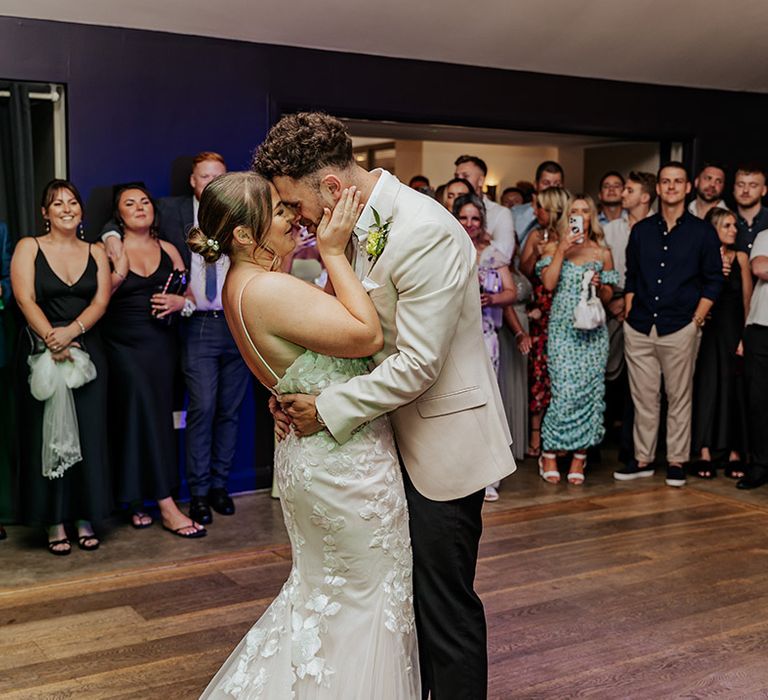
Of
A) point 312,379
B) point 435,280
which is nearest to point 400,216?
point 435,280

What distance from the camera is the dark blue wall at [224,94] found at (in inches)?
199

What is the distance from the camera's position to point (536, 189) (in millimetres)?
6422

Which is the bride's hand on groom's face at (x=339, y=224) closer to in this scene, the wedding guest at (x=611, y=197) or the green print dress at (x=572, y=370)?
the green print dress at (x=572, y=370)

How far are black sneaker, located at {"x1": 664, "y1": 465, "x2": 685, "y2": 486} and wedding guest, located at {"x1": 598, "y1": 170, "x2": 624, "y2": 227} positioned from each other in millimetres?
1723

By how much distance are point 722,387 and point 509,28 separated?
8.25 ft

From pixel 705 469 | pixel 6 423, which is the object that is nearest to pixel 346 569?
pixel 6 423

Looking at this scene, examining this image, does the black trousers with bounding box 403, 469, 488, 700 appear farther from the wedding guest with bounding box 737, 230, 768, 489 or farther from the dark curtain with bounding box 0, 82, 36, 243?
the wedding guest with bounding box 737, 230, 768, 489

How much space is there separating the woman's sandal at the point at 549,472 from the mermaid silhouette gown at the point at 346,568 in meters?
3.67

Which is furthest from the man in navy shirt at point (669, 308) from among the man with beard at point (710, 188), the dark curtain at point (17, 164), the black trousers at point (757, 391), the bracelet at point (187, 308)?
the dark curtain at point (17, 164)

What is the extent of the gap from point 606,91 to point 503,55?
3.28ft

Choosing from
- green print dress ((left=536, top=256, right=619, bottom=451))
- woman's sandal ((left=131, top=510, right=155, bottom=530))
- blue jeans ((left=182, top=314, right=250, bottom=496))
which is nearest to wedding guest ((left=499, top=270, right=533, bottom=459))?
green print dress ((left=536, top=256, right=619, bottom=451))

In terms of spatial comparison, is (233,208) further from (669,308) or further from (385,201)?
(669,308)

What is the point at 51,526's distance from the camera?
470 cm

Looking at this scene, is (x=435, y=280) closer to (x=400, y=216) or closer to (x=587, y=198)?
(x=400, y=216)
